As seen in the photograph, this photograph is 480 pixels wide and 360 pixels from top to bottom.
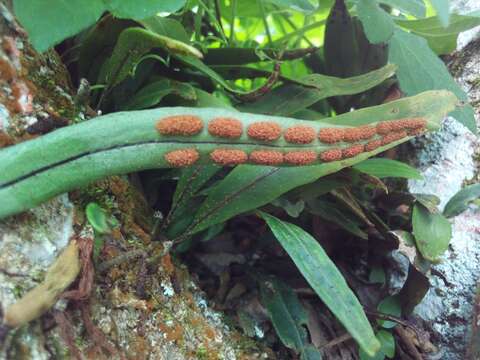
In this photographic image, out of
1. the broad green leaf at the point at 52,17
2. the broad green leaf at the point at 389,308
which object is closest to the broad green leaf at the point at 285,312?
the broad green leaf at the point at 389,308

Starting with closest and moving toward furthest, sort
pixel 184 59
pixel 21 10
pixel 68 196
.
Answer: pixel 21 10 → pixel 68 196 → pixel 184 59

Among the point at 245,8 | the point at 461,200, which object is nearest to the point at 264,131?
the point at 461,200

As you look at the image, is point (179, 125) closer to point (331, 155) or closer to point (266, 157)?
point (266, 157)

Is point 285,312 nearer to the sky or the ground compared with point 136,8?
nearer to the ground

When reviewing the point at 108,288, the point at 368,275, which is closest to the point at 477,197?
the point at 368,275

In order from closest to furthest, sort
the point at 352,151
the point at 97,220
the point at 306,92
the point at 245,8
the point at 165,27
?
the point at 97,220 → the point at 352,151 → the point at 165,27 → the point at 306,92 → the point at 245,8

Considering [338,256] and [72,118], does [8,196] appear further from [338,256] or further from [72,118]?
[338,256]
